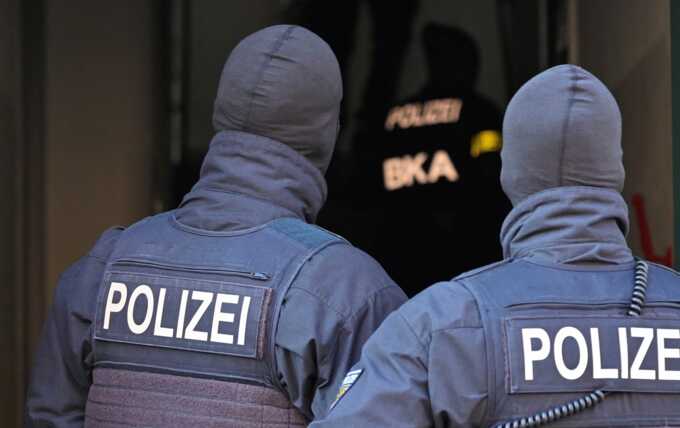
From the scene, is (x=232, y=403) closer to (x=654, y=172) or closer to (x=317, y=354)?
(x=317, y=354)

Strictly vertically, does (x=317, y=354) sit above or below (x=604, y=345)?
below

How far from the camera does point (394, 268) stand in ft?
15.3

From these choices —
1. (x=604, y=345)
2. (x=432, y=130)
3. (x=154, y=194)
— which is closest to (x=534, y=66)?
(x=432, y=130)

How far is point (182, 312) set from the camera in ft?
7.07

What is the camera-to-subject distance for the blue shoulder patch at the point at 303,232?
85.1 inches

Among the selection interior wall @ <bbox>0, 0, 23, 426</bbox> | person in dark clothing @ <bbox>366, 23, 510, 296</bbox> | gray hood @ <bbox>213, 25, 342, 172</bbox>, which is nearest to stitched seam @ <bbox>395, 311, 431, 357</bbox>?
gray hood @ <bbox>213, 25, 342, 172</bbox>

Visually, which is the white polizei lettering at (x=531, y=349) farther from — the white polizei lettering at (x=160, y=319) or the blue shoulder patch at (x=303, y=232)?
the white polizei lettering at (x=160, y=319)

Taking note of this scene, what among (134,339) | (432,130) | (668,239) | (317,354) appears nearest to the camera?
(317,354)

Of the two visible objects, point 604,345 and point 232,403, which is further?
point 232,403

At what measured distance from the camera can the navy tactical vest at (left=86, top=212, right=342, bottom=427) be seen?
2.09 metres

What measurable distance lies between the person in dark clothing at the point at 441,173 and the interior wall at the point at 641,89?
974 millimetres

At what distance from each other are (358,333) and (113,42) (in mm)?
2634

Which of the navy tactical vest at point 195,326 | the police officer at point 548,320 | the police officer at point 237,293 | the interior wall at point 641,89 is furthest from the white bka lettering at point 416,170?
the police officer at point 548,320

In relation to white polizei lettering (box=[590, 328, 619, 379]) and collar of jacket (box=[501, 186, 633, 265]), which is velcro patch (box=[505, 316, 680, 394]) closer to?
white polizei lettering (box=[590, 328, 619, 379])
